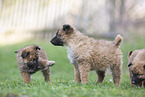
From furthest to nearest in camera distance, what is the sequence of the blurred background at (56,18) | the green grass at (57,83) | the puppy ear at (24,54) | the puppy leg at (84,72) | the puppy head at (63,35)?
the blurred background at (56,18)
the puppy head at (63,35)
the puppy ear at (24,54)
the puppy leg at (84,72)
the green grass at (57,83)

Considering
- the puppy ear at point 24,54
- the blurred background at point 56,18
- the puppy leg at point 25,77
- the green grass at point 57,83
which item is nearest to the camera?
the green grass at point 57,83

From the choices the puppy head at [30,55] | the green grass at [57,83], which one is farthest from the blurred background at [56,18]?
the puppy head at [30,55]

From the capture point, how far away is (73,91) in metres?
5.11

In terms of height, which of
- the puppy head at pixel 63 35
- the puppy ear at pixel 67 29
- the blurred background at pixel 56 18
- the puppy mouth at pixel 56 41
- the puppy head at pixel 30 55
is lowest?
the puppy head at pixel 30 55

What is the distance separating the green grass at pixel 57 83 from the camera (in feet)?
16.4

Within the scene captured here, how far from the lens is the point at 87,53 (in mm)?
6848

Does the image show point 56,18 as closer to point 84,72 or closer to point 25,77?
point 25,77

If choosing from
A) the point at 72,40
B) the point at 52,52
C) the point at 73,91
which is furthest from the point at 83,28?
the point at 73,91

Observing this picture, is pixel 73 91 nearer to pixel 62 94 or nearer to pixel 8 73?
pixel 62 94

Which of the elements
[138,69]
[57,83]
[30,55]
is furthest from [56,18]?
[138,69]

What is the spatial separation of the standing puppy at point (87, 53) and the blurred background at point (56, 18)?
11539mm

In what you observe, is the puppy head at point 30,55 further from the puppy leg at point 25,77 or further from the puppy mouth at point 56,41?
the puppy mouth at point 56,41

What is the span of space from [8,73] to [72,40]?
6.59 m

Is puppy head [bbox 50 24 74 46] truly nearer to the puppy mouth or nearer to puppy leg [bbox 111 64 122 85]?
the puppy mouth
